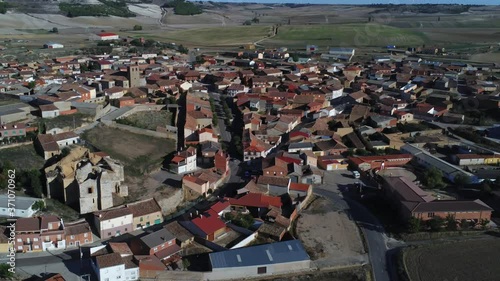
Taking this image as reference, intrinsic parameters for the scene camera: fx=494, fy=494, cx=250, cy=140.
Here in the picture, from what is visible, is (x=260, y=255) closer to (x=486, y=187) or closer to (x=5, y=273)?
(x=5, y=273)

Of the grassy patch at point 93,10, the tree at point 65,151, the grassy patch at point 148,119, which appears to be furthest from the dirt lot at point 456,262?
the grassy patch at point 93,10

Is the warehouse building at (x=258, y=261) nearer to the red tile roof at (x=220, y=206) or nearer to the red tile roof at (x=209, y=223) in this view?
the red tile roof at (x=209, y=223)

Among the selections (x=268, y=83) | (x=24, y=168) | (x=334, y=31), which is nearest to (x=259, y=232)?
(x=24, y=168)

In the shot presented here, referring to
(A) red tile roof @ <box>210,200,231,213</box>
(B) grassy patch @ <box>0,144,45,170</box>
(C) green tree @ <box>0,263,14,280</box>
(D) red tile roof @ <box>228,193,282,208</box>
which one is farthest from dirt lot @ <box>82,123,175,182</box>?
(C) green tree @ <box>0,263,14,280</box>

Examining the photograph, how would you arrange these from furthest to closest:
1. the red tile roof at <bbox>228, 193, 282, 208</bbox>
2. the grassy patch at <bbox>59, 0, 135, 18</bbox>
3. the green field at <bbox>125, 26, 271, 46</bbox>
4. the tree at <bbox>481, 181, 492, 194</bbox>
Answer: the grassy patch at <bbox>59, 0, 135, 18</bbox> → the green field at <bbox>125, 26, 271, 46</bbox> → the tree at <bbox>481, 181, 492, 194</bbox> → the red tile roof at <bbox>228, 193, 282, 208</bbox>

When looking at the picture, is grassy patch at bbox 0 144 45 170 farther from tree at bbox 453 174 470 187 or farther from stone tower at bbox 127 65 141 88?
tree at bbox 453 174 470 187

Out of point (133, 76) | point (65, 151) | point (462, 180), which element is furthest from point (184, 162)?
point (133, 76)
